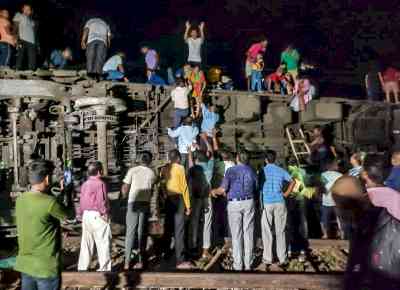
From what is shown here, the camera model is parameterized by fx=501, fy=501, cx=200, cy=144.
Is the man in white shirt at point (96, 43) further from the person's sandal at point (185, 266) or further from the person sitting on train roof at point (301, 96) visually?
the person's sandal at point (185, 266)

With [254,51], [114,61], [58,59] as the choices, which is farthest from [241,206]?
[58,59]

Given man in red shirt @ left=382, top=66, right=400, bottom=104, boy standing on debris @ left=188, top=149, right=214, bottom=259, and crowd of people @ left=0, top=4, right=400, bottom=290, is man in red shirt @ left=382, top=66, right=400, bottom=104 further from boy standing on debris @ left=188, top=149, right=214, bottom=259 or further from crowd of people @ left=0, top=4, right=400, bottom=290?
boy standing on debris @ left=188, top=149, right=214, bottom=259

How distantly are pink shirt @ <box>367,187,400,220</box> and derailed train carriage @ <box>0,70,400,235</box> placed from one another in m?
9.07

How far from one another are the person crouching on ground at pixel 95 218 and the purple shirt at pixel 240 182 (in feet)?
6.65

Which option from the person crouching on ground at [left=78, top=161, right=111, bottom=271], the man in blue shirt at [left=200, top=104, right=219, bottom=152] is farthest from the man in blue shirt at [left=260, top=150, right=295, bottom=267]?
the man in blue shirt at [left=200, top=104, right=219, bottom=152]

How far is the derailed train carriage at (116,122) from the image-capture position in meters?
13.4

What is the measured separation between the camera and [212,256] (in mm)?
9383

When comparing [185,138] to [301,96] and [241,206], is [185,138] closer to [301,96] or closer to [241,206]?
[241,206]

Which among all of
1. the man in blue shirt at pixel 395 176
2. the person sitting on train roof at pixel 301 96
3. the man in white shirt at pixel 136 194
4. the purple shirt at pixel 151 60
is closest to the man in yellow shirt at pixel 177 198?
the man in white shirt at pixel 136 194

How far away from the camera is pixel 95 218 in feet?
25.3

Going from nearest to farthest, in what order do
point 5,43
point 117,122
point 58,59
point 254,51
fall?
point 5,43
point 117,122
point 58,59
point 254,51

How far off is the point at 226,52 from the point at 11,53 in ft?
30.3

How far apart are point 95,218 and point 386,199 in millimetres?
4816

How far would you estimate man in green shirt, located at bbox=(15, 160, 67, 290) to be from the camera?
16.5 ft
